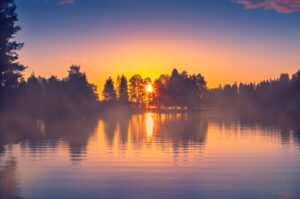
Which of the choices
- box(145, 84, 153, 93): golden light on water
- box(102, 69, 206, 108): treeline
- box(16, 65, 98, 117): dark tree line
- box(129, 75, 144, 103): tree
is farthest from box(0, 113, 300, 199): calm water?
box(129, 75, 144, 103): tree

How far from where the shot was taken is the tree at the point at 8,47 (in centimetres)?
2698

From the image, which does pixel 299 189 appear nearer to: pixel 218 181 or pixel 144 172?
pixel 218 181

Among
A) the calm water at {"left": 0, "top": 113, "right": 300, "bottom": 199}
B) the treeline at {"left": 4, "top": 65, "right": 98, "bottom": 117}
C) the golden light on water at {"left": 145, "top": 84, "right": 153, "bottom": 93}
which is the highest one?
the golden light on water at {"left": 145, "top": 84, "right": 153, "bottom": 93}

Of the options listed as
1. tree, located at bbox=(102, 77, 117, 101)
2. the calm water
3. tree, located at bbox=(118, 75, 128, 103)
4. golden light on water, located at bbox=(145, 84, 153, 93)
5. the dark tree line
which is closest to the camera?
Result: the calm water

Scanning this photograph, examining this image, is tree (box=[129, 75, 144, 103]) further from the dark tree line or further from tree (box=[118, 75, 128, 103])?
the dark tree line

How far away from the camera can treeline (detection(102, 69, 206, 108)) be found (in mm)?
122438

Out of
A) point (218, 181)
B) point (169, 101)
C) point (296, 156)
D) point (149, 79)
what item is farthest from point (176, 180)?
point (149, 79)

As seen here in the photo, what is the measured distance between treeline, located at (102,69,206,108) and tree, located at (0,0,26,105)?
85.2 m

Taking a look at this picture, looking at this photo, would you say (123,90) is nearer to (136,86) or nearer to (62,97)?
(136,86)

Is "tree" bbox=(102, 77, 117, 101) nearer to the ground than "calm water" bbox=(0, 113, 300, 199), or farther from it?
farther from it

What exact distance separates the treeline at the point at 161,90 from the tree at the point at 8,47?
85205mm

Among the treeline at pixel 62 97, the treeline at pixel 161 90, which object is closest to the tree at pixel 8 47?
the treeline at pixel 62 97

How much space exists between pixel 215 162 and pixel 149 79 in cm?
12994

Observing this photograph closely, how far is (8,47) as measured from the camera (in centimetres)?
2942
